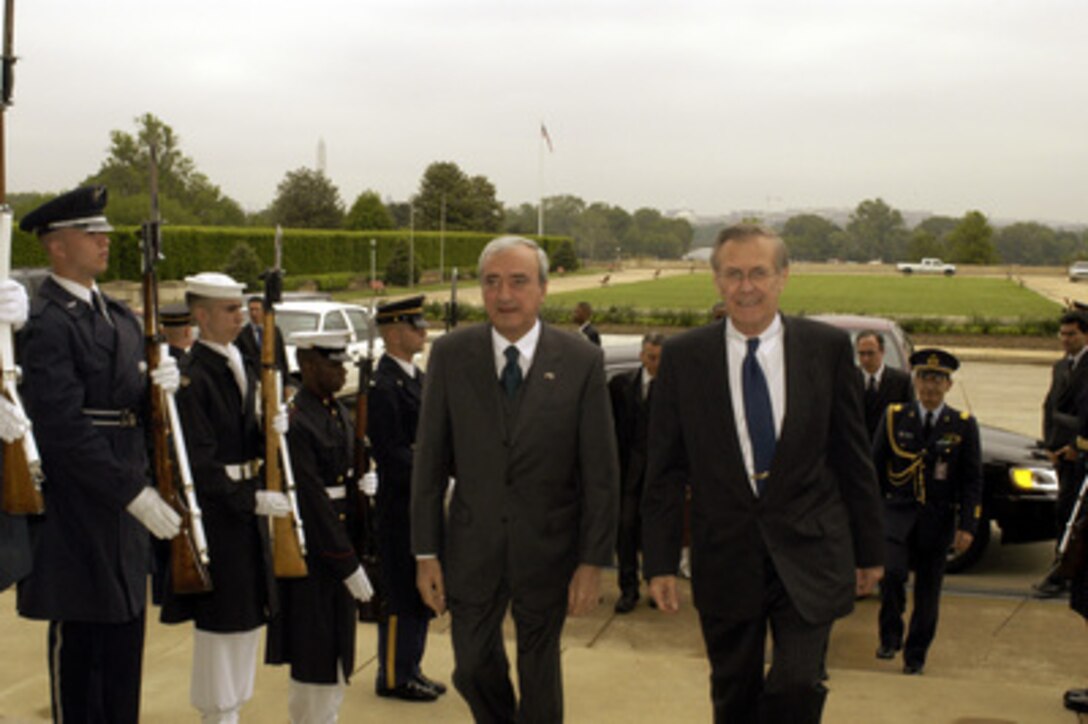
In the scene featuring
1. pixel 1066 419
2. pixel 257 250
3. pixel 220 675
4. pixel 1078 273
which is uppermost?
pixel 1078 273

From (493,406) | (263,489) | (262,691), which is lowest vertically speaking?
(262,691)

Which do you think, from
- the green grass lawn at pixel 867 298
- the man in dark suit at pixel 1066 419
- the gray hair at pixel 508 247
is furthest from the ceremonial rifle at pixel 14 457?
the green grass lawn at pixel 867 298

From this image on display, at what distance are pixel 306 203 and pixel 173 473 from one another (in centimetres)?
8425

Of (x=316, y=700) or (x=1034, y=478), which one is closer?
(x=316, y=700)

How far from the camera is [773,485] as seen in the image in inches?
158

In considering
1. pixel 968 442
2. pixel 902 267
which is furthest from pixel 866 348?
pixel 902 267

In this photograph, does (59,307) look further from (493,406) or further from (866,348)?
(866,348)

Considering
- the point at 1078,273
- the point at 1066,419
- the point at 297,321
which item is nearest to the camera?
the point at 1066,419

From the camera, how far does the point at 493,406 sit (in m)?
4.22

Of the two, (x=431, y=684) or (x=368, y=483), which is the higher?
(x=368, y=483)

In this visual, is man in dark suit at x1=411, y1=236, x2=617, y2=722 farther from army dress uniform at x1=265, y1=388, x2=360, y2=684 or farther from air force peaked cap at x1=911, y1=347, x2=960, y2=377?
air force peaked cap at x1=911, y1=347, x2=960, y2=377

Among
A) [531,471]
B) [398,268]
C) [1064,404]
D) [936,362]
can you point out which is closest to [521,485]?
[531,471]

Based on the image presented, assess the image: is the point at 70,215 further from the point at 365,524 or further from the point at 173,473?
the point at 365,524

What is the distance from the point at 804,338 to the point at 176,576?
2.43 m
